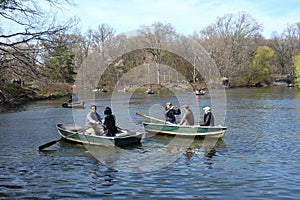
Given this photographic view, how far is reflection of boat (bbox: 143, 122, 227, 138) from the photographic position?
14.5 meters

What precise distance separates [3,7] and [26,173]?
5522 millimetres

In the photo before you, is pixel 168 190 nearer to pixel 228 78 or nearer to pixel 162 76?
pixel 162 76

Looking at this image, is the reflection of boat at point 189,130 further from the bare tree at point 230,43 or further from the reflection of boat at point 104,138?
the bare tree at point 230,43

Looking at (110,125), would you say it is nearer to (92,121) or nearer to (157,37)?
(92,121)

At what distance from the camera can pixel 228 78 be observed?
67625 millimetres

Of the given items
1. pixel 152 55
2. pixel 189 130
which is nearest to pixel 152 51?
pixel 152 55

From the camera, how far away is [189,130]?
15.1 m

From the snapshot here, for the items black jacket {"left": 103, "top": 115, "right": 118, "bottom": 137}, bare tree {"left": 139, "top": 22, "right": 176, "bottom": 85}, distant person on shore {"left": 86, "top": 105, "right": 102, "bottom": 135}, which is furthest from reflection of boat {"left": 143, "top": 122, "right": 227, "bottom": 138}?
bare tree {"left": 139, "top": 22, "right": 176, "bottom": 85}

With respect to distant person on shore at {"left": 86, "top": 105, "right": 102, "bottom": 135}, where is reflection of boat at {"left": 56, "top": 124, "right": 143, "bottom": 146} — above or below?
below

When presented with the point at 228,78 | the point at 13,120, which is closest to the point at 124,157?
A: the point at 13,120

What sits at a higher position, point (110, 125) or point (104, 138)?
point (110, 125)

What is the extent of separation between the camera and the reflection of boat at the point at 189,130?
1447 centimetres

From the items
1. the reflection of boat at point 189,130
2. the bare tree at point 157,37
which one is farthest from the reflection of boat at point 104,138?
the bare tree at point 157,37

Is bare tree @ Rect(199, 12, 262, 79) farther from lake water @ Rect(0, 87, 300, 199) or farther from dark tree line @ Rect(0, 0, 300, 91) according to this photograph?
lake water @ Rect(0, 87, 300, 199)
